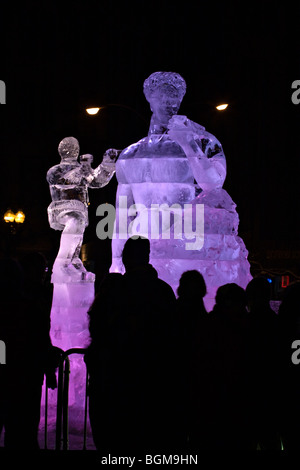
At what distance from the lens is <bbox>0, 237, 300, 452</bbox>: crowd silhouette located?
395 centimetres

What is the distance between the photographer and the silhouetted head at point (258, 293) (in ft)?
14.6

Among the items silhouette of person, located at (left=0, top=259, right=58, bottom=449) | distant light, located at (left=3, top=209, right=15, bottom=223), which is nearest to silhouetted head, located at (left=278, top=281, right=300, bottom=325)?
silhouette of person, located at (left=0, top=259, right=58, bottom=449)

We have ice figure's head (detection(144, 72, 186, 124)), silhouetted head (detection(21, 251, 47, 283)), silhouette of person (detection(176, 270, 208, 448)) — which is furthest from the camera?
ice figure's head (detection(144, 72, 186, 124))

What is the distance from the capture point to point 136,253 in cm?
412

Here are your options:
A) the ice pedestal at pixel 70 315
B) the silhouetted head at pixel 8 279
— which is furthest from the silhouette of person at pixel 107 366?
the ice pedestal at pixel 70 315

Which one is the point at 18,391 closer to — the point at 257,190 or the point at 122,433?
the point at 122,433

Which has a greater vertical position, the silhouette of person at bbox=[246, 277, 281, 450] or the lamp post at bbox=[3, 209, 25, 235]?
the lamp post at bbox=[3, 209, 25, 235]

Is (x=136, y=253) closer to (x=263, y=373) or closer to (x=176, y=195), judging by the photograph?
(x=263, y=373)

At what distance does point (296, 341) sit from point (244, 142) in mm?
20657

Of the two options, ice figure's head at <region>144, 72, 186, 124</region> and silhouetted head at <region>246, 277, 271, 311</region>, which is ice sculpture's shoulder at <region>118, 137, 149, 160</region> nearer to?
ice figure's head at <region>144, 72, 186, 124</region>

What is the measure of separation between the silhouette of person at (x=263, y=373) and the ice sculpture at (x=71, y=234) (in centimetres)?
420

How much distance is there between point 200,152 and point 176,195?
570 mm

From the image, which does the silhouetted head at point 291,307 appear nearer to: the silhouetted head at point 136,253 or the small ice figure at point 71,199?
the silhouetted head at point 136,253
